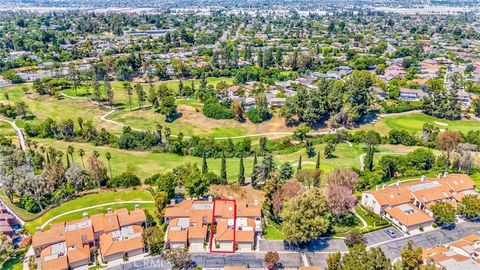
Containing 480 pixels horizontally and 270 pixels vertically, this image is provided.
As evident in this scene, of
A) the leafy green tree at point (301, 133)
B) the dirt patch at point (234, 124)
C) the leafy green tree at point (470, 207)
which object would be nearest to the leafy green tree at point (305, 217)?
the leafy green tree at point (470, 207)

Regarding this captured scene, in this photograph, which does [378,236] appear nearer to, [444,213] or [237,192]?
[444,213]

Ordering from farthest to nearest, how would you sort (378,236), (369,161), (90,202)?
(369,161) → (90,202) → (378,236)

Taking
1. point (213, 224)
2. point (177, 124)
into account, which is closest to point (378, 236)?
point (213, 224)

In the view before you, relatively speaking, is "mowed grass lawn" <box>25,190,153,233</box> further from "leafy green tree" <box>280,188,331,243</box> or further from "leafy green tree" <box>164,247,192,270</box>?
"leafy green tree" <box>280,188,331,243</box>

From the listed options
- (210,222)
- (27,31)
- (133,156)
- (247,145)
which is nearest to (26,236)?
(210,222)

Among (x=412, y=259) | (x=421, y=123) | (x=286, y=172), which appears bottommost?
(x=421, y=123)
